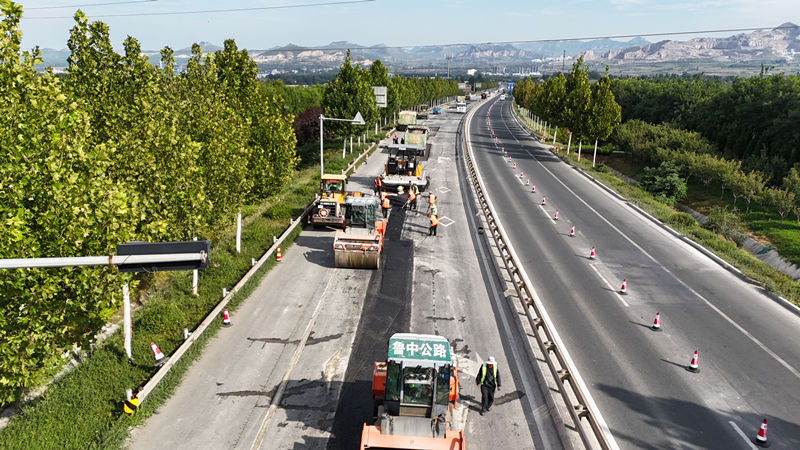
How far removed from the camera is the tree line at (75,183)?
33.7ft

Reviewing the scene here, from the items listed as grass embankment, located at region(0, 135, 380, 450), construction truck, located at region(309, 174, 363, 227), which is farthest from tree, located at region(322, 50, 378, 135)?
grass embankment, located at region(0, 135, 380, 450)

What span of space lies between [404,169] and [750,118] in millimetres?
34143

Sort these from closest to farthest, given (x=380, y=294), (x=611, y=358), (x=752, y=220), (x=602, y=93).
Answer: (x=611, y=358)
(x=380, y=294)
(x=752, y=220)
(x=602, y=93)

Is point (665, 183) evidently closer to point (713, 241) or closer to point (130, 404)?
point (713, 241)

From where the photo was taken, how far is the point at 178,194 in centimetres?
1702

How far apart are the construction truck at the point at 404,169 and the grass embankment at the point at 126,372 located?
13507 mm

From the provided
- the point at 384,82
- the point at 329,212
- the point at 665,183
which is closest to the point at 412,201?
the point at 329,212

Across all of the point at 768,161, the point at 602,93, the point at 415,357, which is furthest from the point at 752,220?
the point at 415,357

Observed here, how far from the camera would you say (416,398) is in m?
11.5

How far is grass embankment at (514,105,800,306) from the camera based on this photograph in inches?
888

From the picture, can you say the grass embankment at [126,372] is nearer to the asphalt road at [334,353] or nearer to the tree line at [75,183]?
the asphalt road at [334,353]

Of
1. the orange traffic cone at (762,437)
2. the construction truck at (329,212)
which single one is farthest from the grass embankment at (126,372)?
the orange traffic cone at (762,437)

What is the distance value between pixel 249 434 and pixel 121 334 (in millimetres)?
7112

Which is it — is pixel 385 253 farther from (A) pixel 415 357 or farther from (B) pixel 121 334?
(A) pixel 415 357
